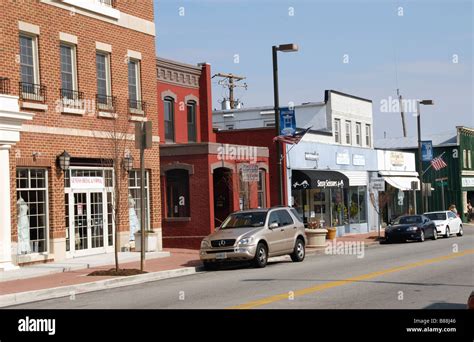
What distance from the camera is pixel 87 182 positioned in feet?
80.5

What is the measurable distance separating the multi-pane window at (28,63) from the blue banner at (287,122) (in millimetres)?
11123

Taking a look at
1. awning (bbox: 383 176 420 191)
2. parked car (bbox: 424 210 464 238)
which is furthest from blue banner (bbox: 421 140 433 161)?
parked car (bbox: 424 210 464 238)

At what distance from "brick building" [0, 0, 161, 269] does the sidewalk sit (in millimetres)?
818

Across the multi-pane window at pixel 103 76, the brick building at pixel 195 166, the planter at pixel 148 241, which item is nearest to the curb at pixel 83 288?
the planter at pixel 148 241

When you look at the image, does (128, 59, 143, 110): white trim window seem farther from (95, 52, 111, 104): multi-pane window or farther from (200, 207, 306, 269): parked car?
(200, 207, 306, 269): parked car

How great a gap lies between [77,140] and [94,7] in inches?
174

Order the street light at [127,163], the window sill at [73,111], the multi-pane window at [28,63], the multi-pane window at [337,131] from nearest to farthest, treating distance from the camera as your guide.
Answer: the multi-pane window at [28,63] → the window sill at [73,111] → the street light at [127,163] → the multi-pane window at [337,131]

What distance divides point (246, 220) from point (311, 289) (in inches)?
307

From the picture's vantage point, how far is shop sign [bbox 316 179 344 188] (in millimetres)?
36759

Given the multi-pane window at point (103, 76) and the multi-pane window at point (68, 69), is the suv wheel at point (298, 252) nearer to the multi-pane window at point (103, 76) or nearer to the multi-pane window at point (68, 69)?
the multi-pane window at point (103, 76)

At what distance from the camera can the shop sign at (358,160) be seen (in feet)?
144

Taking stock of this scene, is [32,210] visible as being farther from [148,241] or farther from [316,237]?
[316,237]

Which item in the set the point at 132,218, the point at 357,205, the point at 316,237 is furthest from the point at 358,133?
the point at 132,218
